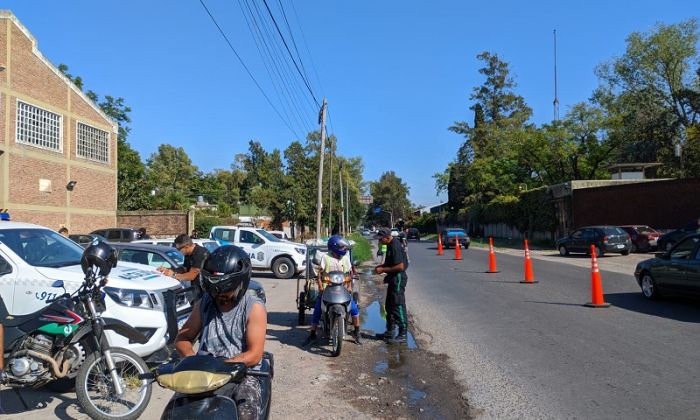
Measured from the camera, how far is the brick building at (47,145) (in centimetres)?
2520

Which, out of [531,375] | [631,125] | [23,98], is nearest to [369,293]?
[531,375]

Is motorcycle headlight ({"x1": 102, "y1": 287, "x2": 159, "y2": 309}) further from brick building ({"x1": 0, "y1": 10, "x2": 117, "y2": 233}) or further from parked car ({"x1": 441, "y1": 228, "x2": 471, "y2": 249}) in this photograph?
parked car ({"x1": 441, "y1": 228, "x2": 471, "y2": 249})

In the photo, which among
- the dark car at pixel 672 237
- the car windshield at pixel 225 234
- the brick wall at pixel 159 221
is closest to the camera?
the car windshield at pixel 225 234

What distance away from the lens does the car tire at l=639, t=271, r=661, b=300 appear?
12.1m

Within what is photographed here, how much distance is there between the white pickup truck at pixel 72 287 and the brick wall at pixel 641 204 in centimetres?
3200

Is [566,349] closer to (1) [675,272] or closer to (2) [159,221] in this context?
(1) [675,272]

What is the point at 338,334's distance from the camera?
816 cm

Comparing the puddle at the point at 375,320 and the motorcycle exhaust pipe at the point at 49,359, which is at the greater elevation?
the motorcycle exhaust pipe at the point at 49,359

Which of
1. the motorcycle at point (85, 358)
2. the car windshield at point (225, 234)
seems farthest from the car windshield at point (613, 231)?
the motorcycle at point (85, 358)

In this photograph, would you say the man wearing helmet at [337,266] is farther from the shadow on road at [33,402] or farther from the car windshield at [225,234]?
the car windshield at [225,234]

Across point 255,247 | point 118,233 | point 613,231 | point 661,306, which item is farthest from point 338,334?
point 613,231

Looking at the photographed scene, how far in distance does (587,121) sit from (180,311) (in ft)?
161

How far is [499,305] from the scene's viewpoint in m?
12.5

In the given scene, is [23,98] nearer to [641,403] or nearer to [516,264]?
[516,264]
